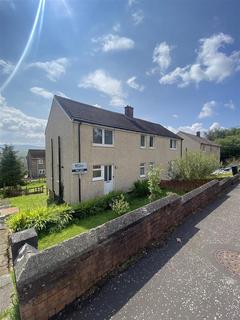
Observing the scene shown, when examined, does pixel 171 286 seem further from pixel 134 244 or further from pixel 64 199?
pixel 64 199

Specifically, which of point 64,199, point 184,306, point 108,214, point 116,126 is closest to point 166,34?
point 116,126

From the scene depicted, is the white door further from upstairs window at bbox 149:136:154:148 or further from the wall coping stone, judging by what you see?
the wall coping stone

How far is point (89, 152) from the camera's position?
12.9m

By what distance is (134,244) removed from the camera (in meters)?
4.12

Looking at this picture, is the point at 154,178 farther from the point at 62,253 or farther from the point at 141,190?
the point at 62,253

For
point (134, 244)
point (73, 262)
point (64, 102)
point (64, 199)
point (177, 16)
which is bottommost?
point (64, 199)

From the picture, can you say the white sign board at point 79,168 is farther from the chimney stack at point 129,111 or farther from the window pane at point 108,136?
the chimney stack at point 129,111

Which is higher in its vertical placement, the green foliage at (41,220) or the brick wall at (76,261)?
the brick wall at (76,261)

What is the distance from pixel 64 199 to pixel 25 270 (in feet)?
39.8

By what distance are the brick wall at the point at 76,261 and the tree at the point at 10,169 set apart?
1120 inches

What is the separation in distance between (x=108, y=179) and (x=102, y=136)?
3398 mm

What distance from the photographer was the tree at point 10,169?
92.1ft

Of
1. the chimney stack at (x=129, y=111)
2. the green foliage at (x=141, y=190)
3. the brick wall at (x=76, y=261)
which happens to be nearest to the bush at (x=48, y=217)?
the green foliage at (x=141, y=190)

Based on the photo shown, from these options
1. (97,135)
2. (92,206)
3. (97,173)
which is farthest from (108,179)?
(92,206)
